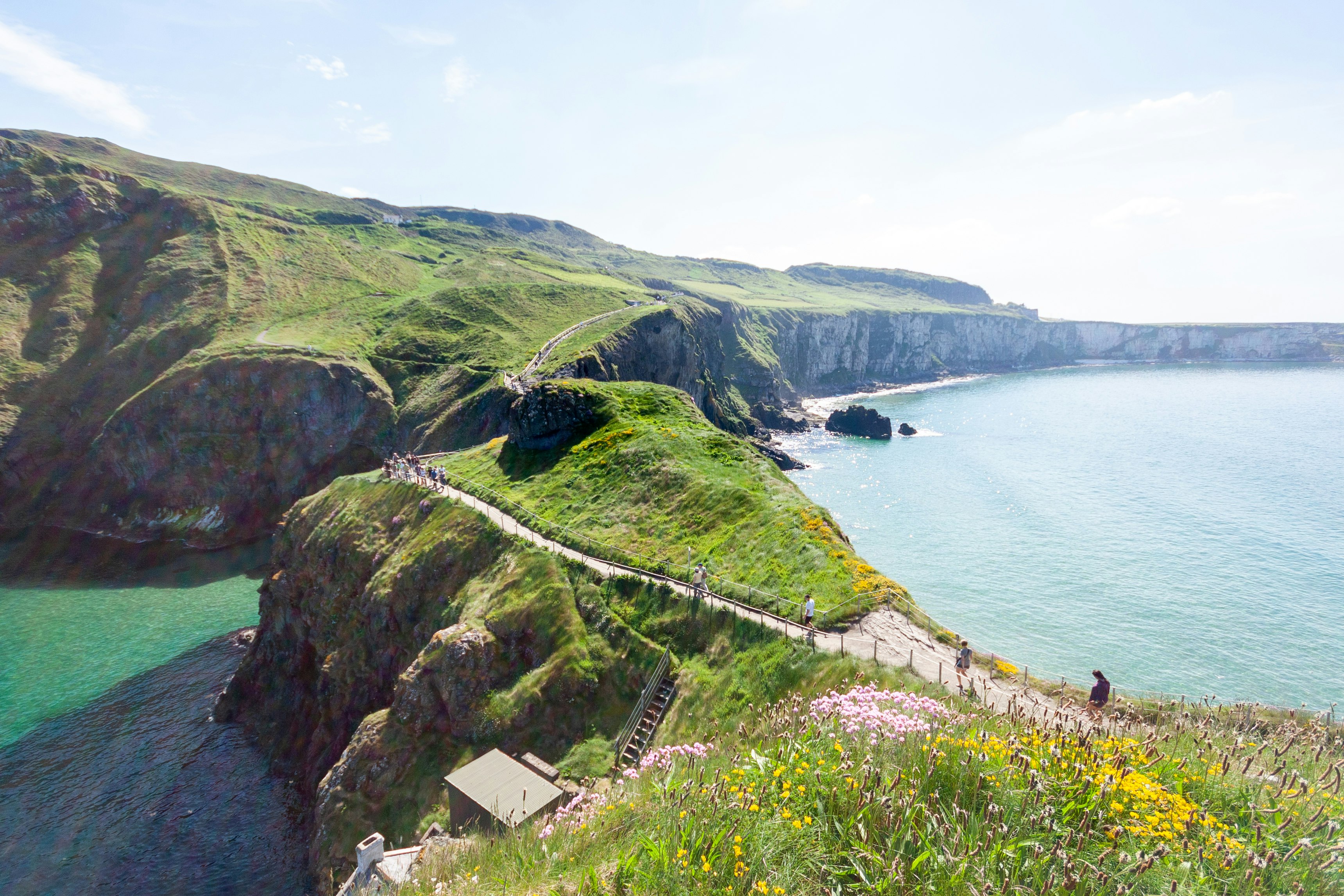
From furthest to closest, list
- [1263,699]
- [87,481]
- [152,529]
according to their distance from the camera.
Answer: [87,481] < [152,529] < [1263,699]

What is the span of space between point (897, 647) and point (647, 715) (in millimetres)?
9918

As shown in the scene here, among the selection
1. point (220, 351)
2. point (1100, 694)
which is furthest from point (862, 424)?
point (1100, 694)

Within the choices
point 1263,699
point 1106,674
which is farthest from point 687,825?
point 1263,699

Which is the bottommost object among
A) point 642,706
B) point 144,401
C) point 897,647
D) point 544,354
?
point 642,706

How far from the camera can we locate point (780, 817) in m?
8.20

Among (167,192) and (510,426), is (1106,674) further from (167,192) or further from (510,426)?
(167,192)

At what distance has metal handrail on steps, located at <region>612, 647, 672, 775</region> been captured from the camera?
899 inches

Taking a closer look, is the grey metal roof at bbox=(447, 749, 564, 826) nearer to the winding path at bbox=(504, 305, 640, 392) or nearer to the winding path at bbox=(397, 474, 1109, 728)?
the winding path at bbox=(397, 474, 1109, 728)

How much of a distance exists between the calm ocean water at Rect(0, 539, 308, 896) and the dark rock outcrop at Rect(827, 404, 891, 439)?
117m

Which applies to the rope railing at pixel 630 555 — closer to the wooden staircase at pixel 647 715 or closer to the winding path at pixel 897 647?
the winding path at pixel 897 647

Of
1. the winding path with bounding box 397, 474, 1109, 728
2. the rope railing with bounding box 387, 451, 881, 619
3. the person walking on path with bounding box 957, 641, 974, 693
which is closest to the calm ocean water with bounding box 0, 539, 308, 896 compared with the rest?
the rope railing with bounding box 387, 451, 881, 619

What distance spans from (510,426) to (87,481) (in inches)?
3119

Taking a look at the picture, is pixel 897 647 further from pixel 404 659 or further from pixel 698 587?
pixel 404 659

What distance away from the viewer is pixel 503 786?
59.5 ft
